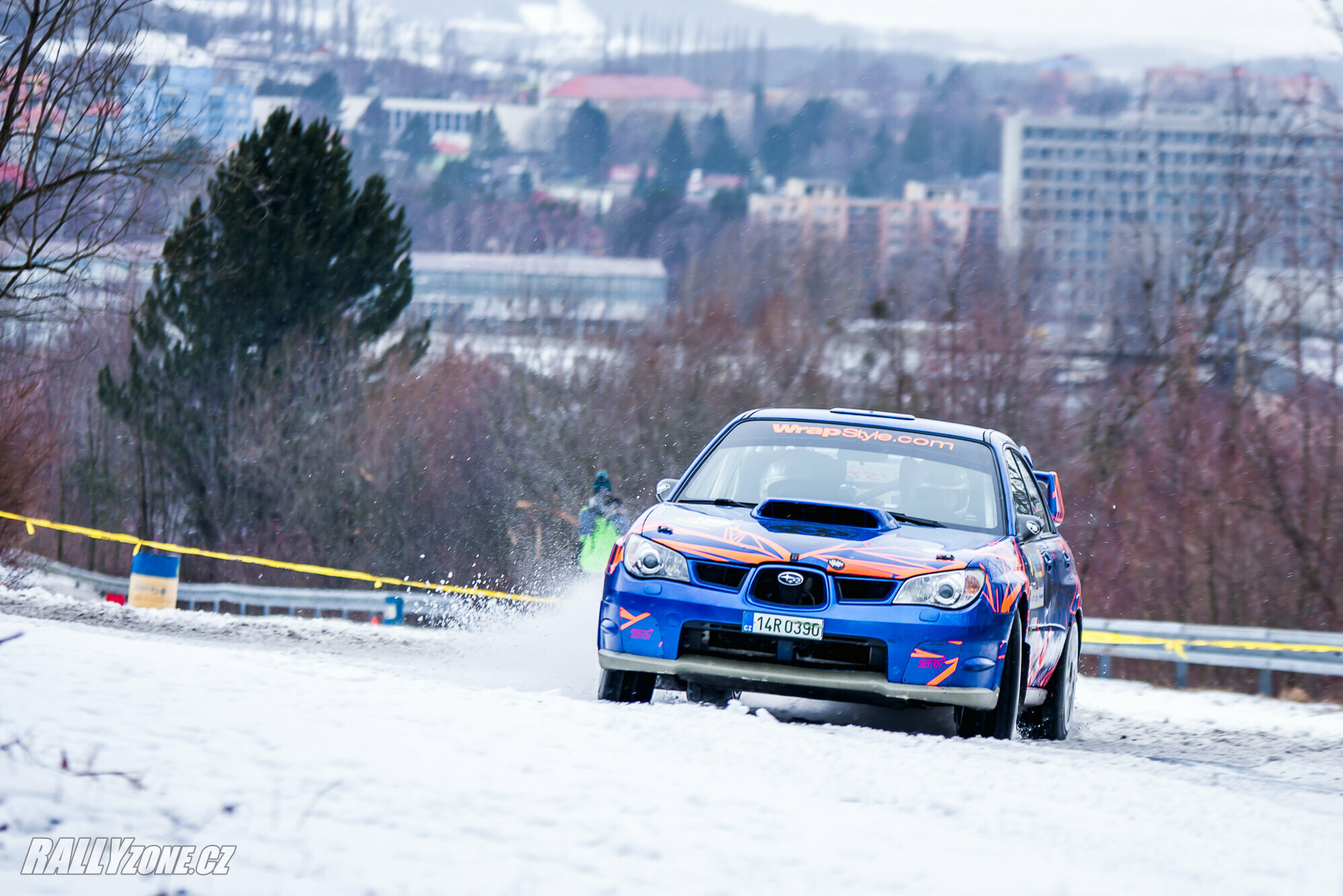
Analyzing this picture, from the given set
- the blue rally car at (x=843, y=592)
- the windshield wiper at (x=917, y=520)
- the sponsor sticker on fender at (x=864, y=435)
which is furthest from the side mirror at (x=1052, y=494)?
the windshield wiper at (x=917, y=520)

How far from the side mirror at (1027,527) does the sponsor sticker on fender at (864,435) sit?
61 centimetres

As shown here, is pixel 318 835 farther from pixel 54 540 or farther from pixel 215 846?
pixel 54 540

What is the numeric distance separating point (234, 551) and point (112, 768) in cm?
4495

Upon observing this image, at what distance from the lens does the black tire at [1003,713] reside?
285 inches

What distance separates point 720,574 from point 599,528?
8256 millimetres

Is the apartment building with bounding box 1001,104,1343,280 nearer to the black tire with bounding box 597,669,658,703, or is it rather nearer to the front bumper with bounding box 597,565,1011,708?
the front bumper with bounding box 597,565,1011,708

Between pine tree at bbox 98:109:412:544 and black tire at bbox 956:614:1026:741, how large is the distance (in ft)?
123

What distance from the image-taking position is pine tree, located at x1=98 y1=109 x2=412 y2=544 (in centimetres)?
4372

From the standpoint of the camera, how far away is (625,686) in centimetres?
757

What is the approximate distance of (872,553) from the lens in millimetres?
7105

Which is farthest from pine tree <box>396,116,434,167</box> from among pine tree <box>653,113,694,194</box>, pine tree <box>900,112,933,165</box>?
pine tree <box>900,112,933,165</box>

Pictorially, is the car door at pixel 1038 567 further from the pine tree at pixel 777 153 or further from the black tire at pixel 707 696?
the pine tree at pixel 777 153

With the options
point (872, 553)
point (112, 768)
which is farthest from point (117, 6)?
point (112, 768)

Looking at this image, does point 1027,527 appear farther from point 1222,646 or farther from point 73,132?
point 73,132
